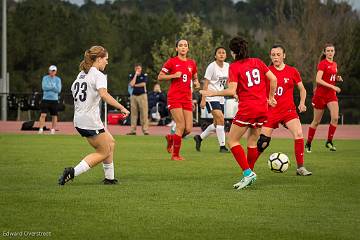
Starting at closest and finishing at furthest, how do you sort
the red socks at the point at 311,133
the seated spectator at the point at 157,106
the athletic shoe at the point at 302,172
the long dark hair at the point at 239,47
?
the long dark hair at the point at 239,47 < the athletic shoe at the point at 302,172 < the red socks at the point at 311,133 < the seated spectator at the point at 157,106

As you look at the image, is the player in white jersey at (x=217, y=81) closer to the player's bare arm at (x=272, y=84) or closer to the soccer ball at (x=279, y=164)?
the soccer ball at (x=279, y=164)

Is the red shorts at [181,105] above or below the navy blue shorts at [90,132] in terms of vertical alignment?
above

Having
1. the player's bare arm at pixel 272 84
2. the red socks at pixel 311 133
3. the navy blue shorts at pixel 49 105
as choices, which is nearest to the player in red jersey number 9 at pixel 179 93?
the red socks at pixel 311 133

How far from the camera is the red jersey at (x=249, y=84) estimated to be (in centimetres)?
1353

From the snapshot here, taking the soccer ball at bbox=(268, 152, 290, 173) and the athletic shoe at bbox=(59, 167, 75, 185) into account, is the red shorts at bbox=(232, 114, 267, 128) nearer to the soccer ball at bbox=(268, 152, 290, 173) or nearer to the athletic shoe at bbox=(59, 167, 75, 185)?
the soccer ball at bbox=(268, 152, 290, 173)

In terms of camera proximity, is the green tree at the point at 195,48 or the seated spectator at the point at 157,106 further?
the green tree at the point at 195,48

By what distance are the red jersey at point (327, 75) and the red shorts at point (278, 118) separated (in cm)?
478

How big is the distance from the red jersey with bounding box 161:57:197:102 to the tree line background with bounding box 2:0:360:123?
26.3m

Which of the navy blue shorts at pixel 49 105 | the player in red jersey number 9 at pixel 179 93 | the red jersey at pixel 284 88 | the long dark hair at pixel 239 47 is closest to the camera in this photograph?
the long dark hair at pixel 239 47

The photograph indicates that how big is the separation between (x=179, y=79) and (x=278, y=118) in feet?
12.9

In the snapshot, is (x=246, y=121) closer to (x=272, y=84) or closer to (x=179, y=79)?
(x=272, y=84)

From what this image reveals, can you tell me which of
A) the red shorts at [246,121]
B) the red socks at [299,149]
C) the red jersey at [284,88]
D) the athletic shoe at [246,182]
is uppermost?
the red jersey at [284,88]

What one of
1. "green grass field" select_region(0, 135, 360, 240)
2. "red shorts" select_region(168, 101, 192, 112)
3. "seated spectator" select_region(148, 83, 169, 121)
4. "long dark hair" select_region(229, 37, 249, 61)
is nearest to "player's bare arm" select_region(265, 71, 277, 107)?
"long dark hair" select_region(229, 37, 249, 61)

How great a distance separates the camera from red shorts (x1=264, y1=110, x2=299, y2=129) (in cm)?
1570
